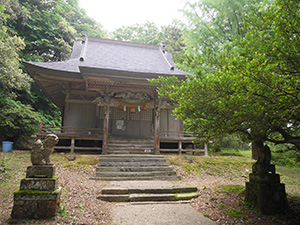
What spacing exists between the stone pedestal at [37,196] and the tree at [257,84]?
3081 millimetres

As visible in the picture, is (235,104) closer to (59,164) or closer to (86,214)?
(86,214)

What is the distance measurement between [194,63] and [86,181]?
5398 millimetres

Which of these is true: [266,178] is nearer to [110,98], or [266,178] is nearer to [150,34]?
[110,98]

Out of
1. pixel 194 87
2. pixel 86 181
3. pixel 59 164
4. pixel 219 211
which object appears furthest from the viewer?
pixel 59 164

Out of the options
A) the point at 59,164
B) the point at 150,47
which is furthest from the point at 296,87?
the point at 150,47

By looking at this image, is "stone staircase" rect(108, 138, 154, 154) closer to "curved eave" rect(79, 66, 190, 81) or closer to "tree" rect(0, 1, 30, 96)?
"curved eave" rect(79, 66, 190, 81)

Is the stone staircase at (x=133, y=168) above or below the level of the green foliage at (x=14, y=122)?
below

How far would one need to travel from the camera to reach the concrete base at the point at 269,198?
179 inches

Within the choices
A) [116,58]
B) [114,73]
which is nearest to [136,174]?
[114,73]

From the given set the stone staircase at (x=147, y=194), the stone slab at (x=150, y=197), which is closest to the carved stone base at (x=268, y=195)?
the stone staircase at (x=147, y=194)

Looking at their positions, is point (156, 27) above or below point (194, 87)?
above

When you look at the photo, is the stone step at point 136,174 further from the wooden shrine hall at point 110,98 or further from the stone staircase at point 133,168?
the wooden shrine hall at point 110,98

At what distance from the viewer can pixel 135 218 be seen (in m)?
4.27

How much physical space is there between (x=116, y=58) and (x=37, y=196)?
11.1 meters
